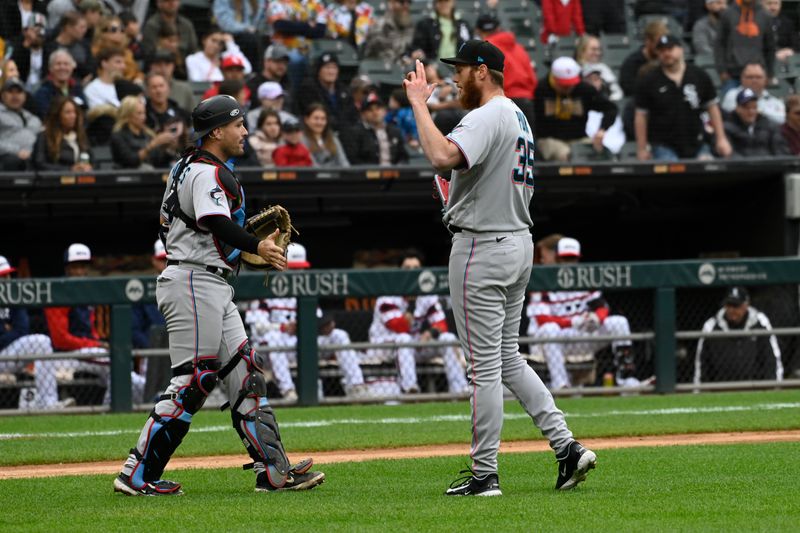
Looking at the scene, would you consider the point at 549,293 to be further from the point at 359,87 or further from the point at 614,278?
the point at 359,87

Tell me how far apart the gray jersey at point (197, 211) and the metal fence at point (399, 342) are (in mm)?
4989

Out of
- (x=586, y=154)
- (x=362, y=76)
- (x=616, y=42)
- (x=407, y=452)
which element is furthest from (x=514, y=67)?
(x=407, y=452)

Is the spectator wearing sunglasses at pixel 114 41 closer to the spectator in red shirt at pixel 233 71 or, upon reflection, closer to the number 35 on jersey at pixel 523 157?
the spectator in red shirt at pixel 233 71

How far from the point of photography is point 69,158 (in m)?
11.7

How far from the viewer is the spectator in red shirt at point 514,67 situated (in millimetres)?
12789

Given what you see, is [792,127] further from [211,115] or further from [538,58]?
[211,115]

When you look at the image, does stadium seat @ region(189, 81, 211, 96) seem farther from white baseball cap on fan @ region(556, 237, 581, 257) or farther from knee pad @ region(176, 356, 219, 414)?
knee pad @ region(176, 356, 219, 414)

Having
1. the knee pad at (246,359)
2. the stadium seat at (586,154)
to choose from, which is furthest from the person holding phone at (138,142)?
the knee pad at (246,359)

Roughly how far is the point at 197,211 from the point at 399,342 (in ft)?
19.2

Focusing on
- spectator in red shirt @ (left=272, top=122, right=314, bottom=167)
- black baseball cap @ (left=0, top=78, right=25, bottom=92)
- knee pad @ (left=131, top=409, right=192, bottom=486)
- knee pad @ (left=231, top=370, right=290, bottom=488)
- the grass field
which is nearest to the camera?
the grass field

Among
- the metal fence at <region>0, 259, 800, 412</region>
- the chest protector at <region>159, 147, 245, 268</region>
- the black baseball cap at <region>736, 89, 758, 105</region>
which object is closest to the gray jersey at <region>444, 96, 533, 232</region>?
the chest protector at <region>159, 147, 245, 268</region>

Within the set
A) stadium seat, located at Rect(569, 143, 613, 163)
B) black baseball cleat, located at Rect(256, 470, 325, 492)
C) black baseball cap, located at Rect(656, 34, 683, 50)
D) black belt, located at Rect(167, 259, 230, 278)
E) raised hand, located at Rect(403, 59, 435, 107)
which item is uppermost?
black baseball cap, located at Rect(656, 34, 683, 50)

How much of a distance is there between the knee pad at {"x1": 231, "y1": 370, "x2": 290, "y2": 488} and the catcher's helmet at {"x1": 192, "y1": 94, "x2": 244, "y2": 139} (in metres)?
1.03

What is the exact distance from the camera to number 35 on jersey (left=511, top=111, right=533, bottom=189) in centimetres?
521
